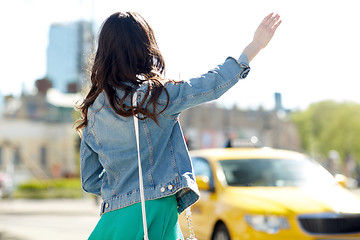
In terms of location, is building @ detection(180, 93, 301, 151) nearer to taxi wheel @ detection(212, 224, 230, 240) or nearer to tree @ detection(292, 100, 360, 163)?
tree @ detection(292, 100, 360, 163)

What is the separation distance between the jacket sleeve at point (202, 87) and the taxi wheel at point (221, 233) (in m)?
4.32

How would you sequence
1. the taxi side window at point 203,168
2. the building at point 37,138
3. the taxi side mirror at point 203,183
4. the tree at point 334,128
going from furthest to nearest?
the tree at point 334,128
the building at point 37,138
the taxi side window at point 203,168
the taxi side mirror at point 203,183

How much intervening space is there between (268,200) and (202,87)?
4.29 meters

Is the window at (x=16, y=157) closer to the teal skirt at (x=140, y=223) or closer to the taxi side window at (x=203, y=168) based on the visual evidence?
the taxi side window at (x=203, y=168)

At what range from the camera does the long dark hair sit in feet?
6.98

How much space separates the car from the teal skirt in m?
3.83

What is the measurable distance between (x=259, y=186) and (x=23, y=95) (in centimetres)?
6012

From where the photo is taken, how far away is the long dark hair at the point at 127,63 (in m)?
2.13

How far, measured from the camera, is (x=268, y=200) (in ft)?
20.3

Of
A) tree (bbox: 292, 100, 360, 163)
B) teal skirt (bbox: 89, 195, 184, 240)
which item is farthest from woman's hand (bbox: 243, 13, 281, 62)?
tree (bbox: 292, 100, 360, 163)

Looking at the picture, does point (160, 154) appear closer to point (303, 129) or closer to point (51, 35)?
point (303, 129)

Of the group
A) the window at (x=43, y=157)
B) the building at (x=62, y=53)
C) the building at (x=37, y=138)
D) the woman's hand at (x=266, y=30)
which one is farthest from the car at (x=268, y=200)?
the building at (x=62, y=53)

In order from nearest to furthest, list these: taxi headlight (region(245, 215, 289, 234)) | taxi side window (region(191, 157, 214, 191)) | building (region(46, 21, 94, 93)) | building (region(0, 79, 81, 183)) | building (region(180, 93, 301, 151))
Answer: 1. taxi headlight (region(245, 215, 289, 234))
2. taxi side window (region(191, 157, 214, 191))
3. building (region(0, 79, 81, 183))
4. building (region(180, 93, 301, 151))
5. building (region(46, 21, 94, 93))

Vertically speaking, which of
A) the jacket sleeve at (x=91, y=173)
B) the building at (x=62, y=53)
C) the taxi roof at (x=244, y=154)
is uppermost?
the building at (x=62, y=53)
